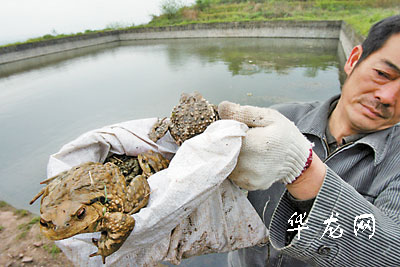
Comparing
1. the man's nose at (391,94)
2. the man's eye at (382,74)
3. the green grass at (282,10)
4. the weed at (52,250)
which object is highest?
the green grass at (282,10)

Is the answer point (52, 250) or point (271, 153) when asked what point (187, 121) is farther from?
point (52, 250)

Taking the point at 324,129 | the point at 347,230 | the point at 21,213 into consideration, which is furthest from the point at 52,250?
the point at 324,129

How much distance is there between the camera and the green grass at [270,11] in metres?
16.6

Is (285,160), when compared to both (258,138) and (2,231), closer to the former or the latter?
(258,138)

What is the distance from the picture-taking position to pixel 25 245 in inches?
105

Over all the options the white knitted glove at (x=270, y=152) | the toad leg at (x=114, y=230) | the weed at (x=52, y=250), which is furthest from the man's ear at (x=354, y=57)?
the weed at (x=52, y=250)

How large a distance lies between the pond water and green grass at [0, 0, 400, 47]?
26.5 ft

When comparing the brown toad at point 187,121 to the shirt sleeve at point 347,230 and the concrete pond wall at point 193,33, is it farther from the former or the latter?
the concrete pond wall at point 193,33

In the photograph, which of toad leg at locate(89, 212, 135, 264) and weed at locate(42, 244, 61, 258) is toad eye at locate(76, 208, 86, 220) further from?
weed at locate(42, 244, 61, 258)

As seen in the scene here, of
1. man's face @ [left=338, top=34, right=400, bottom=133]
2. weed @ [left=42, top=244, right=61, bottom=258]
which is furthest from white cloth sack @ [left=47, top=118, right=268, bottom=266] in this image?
weed @ [left=42, top=244, right=61, bottom=258]

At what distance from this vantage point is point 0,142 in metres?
5.09

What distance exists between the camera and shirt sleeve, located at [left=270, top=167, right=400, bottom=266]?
859 mm

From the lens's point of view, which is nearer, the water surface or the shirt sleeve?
the shirt sleeve

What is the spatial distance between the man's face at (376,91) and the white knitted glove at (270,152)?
0.56 metres
